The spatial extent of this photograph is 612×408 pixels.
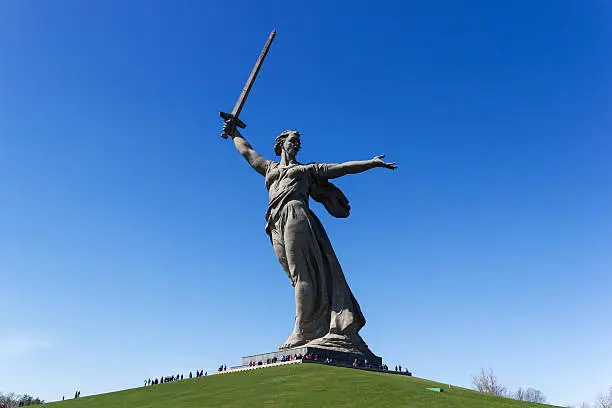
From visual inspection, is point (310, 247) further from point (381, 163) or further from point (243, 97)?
point (243, 97)

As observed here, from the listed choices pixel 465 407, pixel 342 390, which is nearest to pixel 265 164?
pixel 342 390

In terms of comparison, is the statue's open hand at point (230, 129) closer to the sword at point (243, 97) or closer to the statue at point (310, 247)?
the sword at point (243, 97)

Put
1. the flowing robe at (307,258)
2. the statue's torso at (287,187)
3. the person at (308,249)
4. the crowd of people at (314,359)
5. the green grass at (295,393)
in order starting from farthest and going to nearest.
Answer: the statue's torso at (287,187), the flowing robe at (307,258), the person at (308,249), the crowd of people at (314,359), the green grass at (295,393)

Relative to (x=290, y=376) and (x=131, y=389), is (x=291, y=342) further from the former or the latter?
(x=131, y=389)

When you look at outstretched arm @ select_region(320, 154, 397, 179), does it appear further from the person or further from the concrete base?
the concrete base

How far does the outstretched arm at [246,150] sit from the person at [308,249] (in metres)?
0.06

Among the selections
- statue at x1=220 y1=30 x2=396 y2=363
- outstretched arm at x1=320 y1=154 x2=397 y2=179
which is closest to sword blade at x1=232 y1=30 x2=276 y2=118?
statue at x1=220 y1=30 x2=396 y2=363

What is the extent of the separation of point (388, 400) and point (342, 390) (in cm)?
129

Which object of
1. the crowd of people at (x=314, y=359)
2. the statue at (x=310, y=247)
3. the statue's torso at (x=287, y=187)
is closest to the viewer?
the crowd of people at (x=314, y=359)

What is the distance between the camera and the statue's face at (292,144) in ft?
74.0

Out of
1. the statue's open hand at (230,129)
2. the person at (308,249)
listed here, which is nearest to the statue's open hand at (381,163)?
the person at (308,249)

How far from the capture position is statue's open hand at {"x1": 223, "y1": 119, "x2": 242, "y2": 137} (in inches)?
949

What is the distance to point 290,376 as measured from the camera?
51.8 feet

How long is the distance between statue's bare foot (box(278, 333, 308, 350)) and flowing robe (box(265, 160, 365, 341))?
0.17 meters
